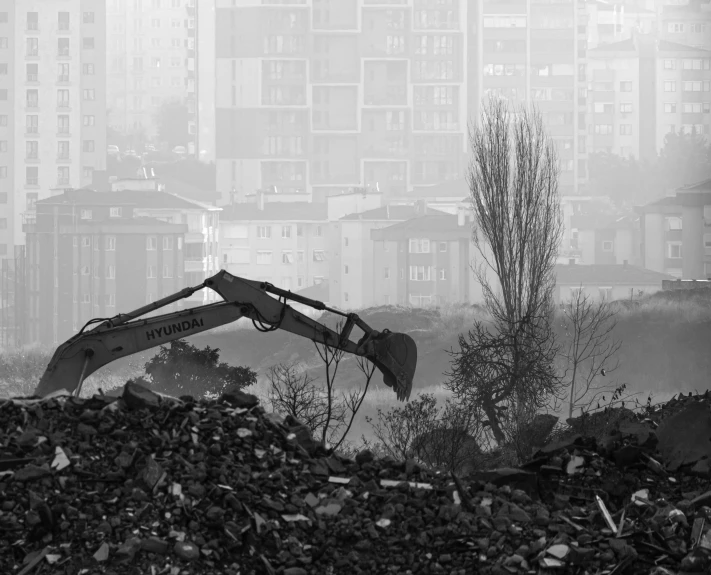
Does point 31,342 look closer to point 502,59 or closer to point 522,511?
point 502,59

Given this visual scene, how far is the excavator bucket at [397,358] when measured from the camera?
7.45m

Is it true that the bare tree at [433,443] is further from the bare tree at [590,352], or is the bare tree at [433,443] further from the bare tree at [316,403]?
the bare tree at [590,352]

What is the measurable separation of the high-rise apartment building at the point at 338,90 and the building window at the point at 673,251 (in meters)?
19.6

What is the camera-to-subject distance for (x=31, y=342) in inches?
2013

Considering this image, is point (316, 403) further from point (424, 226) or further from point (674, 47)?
point (674, 47)

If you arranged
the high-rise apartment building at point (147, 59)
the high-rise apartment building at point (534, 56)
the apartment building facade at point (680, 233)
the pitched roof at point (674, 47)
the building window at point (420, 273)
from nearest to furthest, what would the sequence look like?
1. the apartment building facade at point (680, 233)
2. the building window at point (420, 273)
3. the pitched roof at point (674, 47)
4. the high-rise apartment building at point (534, 56)
5. the high-rise apartment building at point (147, 59)

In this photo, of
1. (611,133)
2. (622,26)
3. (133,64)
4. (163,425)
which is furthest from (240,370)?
(133,64)

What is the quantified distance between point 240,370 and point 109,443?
20.1 ft

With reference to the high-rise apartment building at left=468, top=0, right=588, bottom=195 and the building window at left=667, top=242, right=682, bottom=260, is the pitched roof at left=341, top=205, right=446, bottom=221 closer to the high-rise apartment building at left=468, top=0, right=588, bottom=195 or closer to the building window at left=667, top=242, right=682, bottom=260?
the building window at left=667, top=242, right=682, bottom=260

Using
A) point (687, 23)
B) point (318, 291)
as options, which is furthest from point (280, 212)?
point (687, 23)

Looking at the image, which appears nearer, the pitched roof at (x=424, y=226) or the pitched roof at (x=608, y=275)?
the pitched roof at (x=608, y=275)

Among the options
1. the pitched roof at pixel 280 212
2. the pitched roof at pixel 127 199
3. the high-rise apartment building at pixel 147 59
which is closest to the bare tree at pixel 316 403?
the pitched roof at pixel 127 199

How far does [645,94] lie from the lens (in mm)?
57312

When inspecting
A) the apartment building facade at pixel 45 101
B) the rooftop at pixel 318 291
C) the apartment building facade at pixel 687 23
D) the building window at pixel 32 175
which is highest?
the apartment building facade at pixel 687 23
